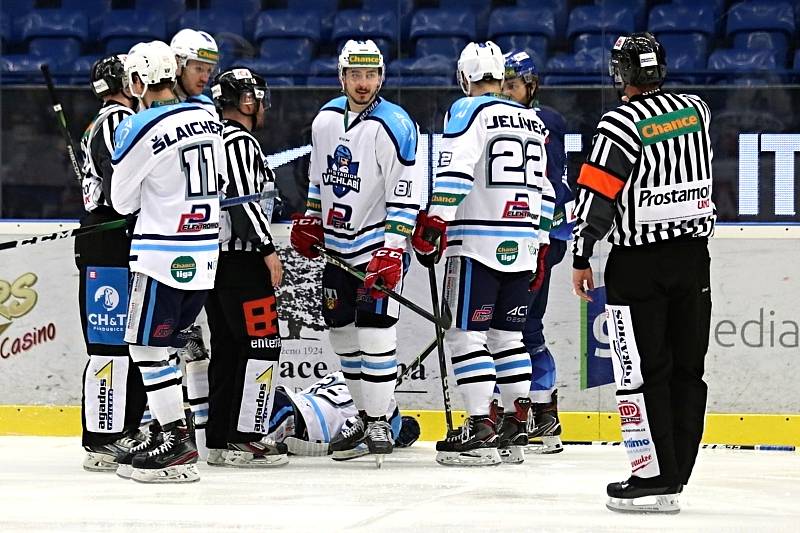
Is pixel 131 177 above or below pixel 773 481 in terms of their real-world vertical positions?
above

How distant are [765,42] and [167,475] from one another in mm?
3453

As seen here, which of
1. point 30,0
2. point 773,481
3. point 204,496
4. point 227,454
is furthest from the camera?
point 30,0

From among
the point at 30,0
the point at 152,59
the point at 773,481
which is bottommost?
the point at 773,481

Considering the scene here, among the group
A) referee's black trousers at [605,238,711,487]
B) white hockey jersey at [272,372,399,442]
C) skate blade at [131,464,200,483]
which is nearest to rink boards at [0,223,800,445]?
white hockey jersey at [272,372,399,442]

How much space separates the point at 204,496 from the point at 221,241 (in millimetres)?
1085

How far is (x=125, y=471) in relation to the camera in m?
4.72

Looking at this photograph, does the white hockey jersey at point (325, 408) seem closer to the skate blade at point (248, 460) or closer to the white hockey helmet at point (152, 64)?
the skate blade at point (248, 460)

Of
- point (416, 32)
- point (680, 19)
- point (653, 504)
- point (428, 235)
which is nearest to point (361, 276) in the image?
point (428, 235)

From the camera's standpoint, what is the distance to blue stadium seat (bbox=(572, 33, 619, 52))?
21.0ft

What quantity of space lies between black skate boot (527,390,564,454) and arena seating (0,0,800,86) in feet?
5.02

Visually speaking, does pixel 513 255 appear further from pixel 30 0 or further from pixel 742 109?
pixel 30 0

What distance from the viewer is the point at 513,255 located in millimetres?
5113

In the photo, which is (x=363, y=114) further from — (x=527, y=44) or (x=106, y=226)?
(x=527, y=44)

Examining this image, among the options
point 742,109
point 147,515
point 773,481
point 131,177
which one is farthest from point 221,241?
point 742,109
